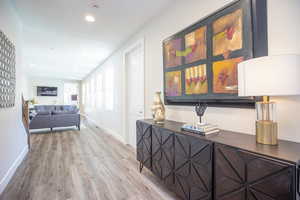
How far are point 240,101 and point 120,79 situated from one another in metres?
3.34

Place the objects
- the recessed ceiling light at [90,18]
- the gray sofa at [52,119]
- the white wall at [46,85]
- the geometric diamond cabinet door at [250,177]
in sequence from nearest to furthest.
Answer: the geometric diamond cabinet door at [250,177] < the recessed ceiling light at [90,18] < the gray sofa at [52,119] < the white wall at [46,85]

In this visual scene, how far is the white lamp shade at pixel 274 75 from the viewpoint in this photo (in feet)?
2.92

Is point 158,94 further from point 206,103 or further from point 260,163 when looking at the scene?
point 260,163

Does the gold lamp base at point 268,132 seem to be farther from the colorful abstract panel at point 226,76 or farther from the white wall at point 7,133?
the white wall at point 7,133

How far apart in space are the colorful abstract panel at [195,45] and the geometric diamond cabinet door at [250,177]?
3.63 ft

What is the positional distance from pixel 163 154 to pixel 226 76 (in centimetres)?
114

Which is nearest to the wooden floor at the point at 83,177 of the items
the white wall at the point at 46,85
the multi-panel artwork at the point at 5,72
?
the multi-panel artwork at the point at 5,72

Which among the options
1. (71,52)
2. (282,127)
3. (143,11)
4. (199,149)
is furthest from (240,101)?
(71,52)

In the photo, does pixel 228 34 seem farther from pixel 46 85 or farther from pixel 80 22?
pixel 46 85

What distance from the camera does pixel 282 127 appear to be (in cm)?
118

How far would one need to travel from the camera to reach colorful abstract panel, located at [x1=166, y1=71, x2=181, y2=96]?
2162mm

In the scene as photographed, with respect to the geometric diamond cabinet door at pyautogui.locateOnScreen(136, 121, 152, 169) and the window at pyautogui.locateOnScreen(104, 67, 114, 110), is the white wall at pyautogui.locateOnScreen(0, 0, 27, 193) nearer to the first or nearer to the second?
the geometric diamond cabinet door at pyautogui.locateOnScreen(136, 121, 152, 169)

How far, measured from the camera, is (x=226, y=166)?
111 centimetres

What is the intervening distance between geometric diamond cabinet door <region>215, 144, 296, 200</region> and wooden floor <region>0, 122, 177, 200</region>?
967 millimetres
